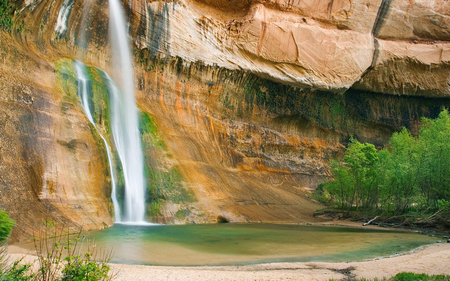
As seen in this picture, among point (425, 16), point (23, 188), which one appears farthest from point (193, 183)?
point (425, 16)

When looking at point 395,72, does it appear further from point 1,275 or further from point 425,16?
point 1,275

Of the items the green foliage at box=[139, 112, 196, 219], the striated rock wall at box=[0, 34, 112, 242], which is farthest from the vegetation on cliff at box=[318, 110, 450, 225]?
the striated rock wall at box=[0, 34, 112, 242]

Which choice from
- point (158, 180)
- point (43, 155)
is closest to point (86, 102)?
point (43, 155)

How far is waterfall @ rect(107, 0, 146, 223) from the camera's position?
19.1 metres

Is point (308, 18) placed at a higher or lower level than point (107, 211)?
higher

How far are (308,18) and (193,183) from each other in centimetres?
1975

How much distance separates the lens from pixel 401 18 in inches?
1414

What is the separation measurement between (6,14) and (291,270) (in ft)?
67.3

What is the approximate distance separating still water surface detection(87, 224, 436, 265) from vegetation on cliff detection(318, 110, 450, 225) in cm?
522

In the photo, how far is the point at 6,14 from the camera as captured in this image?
67.7 ft

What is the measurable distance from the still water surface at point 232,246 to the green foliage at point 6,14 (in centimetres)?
1288

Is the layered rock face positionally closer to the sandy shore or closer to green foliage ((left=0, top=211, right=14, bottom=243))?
the sandy shore

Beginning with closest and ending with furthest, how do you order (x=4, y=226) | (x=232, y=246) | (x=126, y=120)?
(x=4, y=226)
(x=232, y=246)
(x=126, y=120)

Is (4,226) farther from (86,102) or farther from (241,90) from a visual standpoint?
(241,90)
